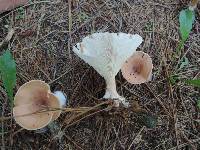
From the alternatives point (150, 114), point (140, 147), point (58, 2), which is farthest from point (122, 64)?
point (58, 2)

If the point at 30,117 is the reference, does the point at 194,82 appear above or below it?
above

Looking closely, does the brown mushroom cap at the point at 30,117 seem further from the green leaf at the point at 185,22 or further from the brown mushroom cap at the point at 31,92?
the green leaf at the point at 185,22

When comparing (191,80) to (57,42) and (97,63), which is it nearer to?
(97,63)

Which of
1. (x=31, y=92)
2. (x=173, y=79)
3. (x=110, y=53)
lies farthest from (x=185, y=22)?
(x=31, y=92)

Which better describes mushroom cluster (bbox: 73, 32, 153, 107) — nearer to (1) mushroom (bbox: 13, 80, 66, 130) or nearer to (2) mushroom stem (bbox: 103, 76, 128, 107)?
(2) mushroom stem (bbox: 103, 76, 128, 107)

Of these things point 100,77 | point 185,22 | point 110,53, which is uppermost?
point 185,22

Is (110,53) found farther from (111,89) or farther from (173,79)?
(173,79)
